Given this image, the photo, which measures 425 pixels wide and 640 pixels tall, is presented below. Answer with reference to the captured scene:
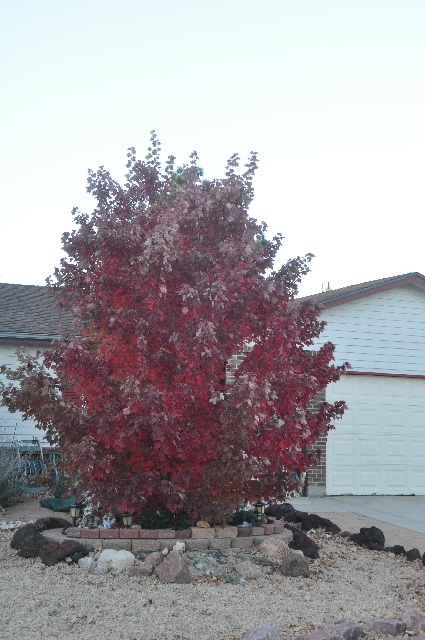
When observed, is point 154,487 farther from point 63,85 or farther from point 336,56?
point 336,56

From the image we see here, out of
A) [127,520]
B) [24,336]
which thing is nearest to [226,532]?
[127,520]

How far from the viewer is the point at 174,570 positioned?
5516 mm

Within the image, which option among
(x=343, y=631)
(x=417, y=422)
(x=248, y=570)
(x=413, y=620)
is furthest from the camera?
(x=417, y=422)

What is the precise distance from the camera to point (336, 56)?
9500mm

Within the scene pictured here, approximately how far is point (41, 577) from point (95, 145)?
215 inches

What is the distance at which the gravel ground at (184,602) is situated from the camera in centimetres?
441

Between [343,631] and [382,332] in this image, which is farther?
[382,332]

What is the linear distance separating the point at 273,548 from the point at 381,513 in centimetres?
483

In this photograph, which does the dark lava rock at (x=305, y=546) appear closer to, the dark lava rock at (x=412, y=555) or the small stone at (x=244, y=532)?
the small stone at (x=244, y=532)

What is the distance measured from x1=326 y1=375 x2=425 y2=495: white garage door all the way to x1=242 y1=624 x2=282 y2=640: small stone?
8669mm

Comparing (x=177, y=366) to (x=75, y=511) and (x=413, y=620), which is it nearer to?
(x=75, y=511)

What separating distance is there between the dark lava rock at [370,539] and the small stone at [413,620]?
108 inches

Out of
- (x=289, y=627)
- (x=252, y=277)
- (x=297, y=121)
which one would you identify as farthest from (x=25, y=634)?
(x=297, y=121)

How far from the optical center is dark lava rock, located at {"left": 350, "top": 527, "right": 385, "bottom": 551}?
24.2ft
